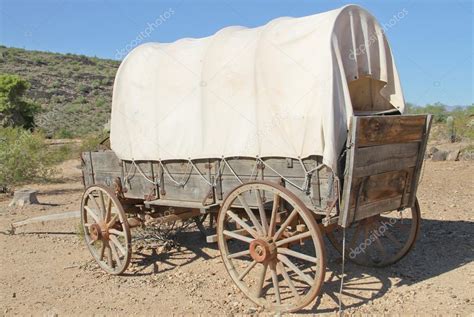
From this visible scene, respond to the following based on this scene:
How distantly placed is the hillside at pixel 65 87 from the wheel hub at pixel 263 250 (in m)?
23.2

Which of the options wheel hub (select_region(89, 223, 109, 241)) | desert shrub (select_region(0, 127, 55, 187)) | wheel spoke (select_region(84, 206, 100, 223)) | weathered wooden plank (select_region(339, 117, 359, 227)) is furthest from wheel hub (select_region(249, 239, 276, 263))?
desert shrub (select_region(0, 127, 55, 187))

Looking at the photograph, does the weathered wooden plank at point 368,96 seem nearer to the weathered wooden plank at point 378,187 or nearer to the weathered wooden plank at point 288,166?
the weathered wooden plank at point 378,187

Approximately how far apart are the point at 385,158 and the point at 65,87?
Result: 116ft

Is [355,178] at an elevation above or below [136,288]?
above

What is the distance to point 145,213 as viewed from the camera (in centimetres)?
612

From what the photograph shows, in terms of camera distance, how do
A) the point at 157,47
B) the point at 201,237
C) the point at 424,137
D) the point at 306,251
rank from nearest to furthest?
the point at 424,137, the point at 157,47, the point at 306,251, the point at 201,237

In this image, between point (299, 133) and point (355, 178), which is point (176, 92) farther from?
point (355, 178)

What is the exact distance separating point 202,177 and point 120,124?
1.40 metres

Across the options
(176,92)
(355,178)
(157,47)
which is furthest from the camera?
(157,47)

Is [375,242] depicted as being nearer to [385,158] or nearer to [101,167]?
[385,158]

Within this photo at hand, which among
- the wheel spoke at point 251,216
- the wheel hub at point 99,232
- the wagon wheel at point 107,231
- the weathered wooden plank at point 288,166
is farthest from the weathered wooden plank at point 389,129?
the wheel hub at point 99,232

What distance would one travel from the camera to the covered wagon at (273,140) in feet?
13.0

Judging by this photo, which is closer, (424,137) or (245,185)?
(245,185)

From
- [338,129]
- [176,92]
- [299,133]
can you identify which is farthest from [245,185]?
[176,92]
